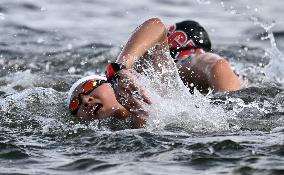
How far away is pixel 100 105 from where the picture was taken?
7.84 meters

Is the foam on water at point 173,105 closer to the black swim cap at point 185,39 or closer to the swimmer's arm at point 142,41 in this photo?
the swimmer's arm at point 142,41

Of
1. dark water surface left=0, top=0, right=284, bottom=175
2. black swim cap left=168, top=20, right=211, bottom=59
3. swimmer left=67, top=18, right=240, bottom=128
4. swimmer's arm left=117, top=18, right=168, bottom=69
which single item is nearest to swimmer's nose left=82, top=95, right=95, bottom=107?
swimmer left=67, top=18, right=240, bottom=128

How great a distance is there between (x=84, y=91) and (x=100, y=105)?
0.83 ft

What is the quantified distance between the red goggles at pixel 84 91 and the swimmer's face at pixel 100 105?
0.03 metres

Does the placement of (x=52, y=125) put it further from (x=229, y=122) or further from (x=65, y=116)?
(x=229, y=122)

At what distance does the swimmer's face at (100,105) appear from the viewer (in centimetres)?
777

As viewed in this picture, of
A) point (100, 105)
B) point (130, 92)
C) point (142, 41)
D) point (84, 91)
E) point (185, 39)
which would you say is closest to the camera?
point (130, 92)

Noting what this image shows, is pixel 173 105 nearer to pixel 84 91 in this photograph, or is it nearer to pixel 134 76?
pixel 134 76

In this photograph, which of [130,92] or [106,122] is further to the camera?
[106,122]

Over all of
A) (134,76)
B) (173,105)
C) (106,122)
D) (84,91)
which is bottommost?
(106,122)

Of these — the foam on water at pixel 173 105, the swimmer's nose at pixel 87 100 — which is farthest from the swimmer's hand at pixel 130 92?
the swimmer's nose at pixel 87 100

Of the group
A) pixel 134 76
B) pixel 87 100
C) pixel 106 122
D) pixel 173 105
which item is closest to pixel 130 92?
pixel 134 76

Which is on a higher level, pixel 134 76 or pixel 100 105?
pixel 134 76

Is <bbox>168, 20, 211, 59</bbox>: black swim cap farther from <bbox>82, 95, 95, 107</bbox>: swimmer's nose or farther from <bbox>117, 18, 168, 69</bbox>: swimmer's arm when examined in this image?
<bbox>117, 18, 168, 69</bbox>: swimmer's arm
